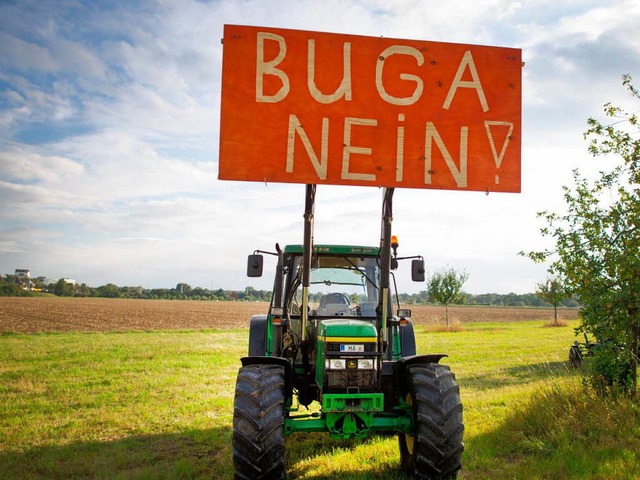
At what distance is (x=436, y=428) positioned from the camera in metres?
4.93

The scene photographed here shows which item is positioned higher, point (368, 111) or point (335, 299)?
point (368, 111)

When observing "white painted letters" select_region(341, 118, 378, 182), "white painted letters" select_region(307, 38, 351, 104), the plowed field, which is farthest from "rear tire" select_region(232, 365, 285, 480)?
the plowed field

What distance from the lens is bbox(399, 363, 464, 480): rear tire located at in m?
4.93

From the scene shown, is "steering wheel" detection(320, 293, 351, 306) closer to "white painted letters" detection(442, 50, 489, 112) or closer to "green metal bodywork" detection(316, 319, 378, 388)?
"green metal bodywork" detection(316, 319, 378, 388)

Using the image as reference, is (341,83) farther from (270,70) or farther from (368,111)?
(270,70)

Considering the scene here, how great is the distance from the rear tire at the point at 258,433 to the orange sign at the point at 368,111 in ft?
6.81

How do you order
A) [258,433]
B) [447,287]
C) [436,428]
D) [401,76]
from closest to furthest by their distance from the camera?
[258,433], [436,428], [401,76], [447,287]

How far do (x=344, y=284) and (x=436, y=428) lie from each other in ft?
7.62

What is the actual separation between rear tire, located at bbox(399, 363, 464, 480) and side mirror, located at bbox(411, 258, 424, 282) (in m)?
1.67

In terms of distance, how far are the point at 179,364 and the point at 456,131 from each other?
1098 centimetres

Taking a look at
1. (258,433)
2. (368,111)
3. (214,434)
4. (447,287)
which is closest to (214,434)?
(214,434)

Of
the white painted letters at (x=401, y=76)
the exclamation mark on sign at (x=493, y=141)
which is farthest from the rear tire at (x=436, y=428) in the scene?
the white painted letters at (x=401, y=76)

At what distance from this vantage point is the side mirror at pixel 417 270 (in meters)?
6.68

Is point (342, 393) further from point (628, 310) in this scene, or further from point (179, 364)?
point (179, 364)
